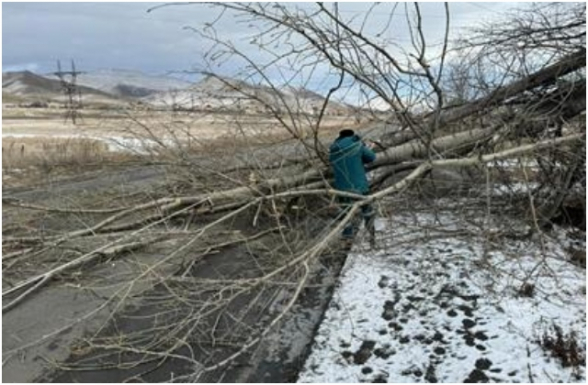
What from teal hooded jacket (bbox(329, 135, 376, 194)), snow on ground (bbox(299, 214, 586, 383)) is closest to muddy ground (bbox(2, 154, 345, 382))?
snow on ground (bbox(299, 214, 586, 383))

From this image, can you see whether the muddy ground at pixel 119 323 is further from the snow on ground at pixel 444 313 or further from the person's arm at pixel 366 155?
the person's arm at pixel 366 155

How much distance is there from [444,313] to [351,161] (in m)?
2.78

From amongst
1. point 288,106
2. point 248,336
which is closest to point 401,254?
point 288,106

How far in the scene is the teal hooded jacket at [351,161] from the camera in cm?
786

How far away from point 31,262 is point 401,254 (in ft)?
12.7

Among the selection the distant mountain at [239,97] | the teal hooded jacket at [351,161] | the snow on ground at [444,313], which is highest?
the distant mountain at [239,97]

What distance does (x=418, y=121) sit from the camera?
7625 mm

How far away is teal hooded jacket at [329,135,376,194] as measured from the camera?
7.86m

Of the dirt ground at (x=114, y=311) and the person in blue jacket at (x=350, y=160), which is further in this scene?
the person in blue jacket at (x=350, y=160)

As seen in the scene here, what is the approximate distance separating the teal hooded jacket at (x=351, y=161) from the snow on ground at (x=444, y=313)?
25.2 inches

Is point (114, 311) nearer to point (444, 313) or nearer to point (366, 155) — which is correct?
point (444, 313)

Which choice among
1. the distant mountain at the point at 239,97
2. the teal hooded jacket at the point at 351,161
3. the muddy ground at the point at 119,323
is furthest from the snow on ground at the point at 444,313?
the distant mountain at the point at 239,97

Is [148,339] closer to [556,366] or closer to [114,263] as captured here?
[114,263]

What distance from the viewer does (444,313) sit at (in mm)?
5559
